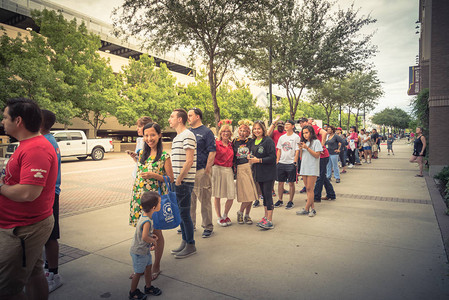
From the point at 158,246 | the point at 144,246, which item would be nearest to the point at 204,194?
the point at 158,246

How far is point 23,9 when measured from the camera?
31.2 metres

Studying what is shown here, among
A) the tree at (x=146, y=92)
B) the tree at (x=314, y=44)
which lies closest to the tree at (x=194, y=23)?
the tree at (x=314, y=44)

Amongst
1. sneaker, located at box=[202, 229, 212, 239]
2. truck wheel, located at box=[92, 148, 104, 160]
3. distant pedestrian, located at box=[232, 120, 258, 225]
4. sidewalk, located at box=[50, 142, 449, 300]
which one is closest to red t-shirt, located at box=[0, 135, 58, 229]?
sidewalk, located at box=[50, 142, 449, 300]

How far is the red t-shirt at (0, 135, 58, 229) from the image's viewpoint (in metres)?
1.94

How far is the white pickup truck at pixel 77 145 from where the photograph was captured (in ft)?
56.5

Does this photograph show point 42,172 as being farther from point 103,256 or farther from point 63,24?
point 63,24

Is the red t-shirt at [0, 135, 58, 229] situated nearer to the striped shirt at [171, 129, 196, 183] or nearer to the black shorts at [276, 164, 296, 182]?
the striped shirt at [171, 129, 196, 183]

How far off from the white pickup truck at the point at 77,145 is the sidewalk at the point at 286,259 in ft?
44.0

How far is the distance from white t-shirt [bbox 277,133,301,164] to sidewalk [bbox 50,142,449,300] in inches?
47.1

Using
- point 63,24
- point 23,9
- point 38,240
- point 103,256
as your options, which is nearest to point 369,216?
point 103,256

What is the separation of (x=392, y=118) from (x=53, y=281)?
72.3 m

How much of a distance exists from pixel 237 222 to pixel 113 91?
2483cm

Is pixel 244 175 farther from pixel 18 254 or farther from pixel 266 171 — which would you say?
pixel 18 254

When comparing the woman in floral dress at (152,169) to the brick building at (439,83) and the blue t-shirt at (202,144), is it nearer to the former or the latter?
the blue t-shirt at (202,144)
